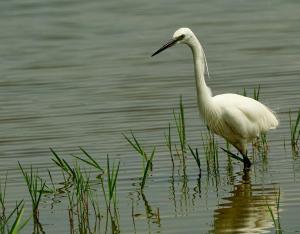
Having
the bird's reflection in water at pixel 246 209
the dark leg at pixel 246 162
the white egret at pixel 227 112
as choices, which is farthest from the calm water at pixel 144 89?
the white egret at pixel 227 112

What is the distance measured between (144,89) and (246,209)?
6817 millimetres

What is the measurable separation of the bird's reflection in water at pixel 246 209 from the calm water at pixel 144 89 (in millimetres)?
11

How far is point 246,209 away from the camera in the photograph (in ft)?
28.0

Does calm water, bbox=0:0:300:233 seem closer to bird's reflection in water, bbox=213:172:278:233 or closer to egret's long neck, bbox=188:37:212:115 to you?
bird's reflection in water, bbox=213:172:278:233

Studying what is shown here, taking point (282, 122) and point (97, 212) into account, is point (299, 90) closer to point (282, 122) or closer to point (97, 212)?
point (282, 122)

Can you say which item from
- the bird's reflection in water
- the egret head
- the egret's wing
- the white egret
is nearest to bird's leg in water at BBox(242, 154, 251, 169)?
the white egret

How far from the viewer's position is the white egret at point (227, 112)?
34.0 ft

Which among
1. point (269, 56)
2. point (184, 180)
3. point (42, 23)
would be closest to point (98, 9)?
point (42, 23)

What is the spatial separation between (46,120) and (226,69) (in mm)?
3686

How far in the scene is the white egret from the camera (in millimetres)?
10367

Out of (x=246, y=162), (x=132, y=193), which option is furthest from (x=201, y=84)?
(x=132, y=193)

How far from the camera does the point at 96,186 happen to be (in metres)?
9.62

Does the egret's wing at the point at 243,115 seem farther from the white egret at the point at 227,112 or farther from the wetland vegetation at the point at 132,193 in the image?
the wetland vegetation at the point at 132,193

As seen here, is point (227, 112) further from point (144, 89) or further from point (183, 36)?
point (144, 89)
